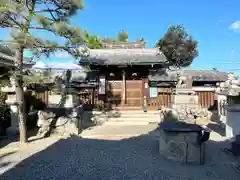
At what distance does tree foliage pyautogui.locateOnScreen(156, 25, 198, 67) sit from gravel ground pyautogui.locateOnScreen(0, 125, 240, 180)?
21.9 meters

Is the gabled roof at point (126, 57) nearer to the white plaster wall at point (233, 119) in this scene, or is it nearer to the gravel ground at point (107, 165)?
the white plaster wall at point (233, 119)

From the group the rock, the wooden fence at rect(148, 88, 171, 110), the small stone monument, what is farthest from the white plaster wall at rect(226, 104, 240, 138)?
the wooden fence at rect(148, 88, 171, 110)

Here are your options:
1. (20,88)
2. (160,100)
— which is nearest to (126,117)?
(160,100)

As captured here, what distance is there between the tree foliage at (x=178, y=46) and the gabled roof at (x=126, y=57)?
35.5ft

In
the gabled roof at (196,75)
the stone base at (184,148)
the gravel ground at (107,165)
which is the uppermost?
the gabled roof at (196,75)

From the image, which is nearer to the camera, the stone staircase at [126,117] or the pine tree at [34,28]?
the pine tree at [34,28]

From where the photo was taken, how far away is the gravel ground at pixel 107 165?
4.72 m

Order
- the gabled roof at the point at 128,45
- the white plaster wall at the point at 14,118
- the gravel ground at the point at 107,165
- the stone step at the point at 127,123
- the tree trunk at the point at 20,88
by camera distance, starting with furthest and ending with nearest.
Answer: the gabled roof at the point at 128,45 → the stone step at the point at 127,123 → the white plaster wall at the point at 14,118 → the tree trunk at the point at 20,88 → the gravel ground at the point at 107,165

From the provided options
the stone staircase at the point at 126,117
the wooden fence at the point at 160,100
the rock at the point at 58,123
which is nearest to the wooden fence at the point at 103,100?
the wooden fence at the point at 160,100

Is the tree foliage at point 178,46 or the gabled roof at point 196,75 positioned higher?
the tree foliage at point 178,46

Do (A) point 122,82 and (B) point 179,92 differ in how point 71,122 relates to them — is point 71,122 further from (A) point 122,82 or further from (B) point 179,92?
(A) point 122,82

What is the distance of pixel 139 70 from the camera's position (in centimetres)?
1630

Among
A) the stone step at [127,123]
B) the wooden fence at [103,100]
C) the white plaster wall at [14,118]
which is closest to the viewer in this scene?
the white plaster wall at [14,118]

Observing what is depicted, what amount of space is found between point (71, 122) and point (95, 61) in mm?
6926
